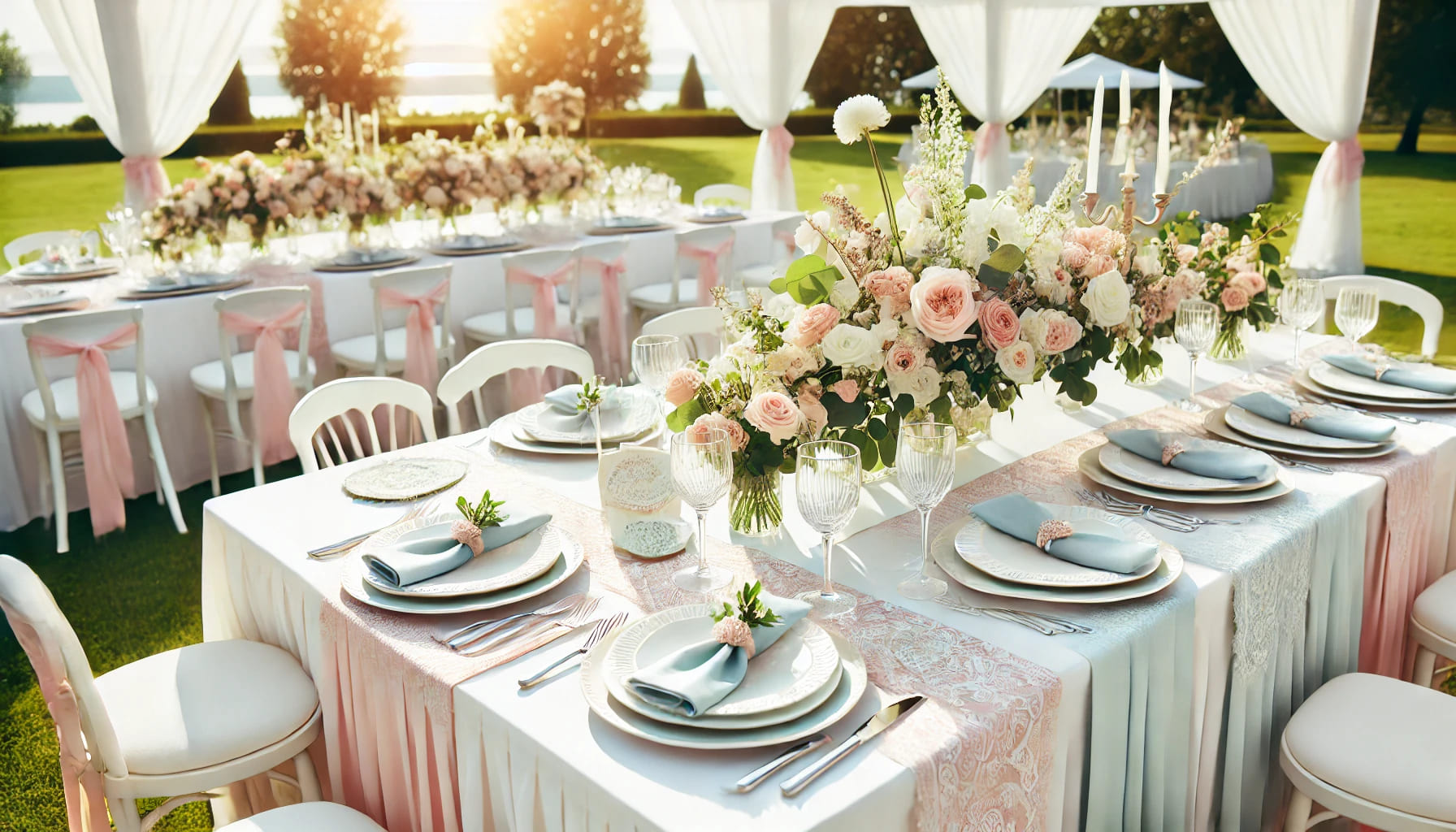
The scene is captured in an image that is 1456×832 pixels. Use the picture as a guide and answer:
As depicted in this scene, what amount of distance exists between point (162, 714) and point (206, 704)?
2.8 inches

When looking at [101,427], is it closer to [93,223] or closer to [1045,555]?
[1045,555]

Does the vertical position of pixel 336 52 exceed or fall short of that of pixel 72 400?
it exceeds it

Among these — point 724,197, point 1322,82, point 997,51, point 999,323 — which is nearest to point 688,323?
point 999,323

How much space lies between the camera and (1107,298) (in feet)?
6.05

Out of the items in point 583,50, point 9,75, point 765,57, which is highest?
point 583,50

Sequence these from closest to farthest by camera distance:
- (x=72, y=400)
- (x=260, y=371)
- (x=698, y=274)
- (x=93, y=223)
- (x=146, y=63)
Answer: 1. (x=72, y=400)
2. (x=260, y=371)
3. (x=146, y=63)
4. (x=698, y=274)
5. (x=93, y=223)

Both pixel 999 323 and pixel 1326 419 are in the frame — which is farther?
pixel 1326 419

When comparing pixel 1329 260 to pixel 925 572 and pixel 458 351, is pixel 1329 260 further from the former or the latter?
pixel 925 572

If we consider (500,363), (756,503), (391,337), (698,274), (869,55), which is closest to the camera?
(756,503)

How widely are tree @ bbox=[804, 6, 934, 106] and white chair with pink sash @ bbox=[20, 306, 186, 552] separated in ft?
63.7

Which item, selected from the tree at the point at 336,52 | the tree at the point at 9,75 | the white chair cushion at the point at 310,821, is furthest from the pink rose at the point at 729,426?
the tree at the point at 336,52

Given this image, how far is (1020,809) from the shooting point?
133 cm

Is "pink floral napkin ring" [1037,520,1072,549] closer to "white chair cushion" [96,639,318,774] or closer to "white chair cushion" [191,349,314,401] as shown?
"white chair cushion" [96,639,318,774]

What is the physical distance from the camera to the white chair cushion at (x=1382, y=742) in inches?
64.0
